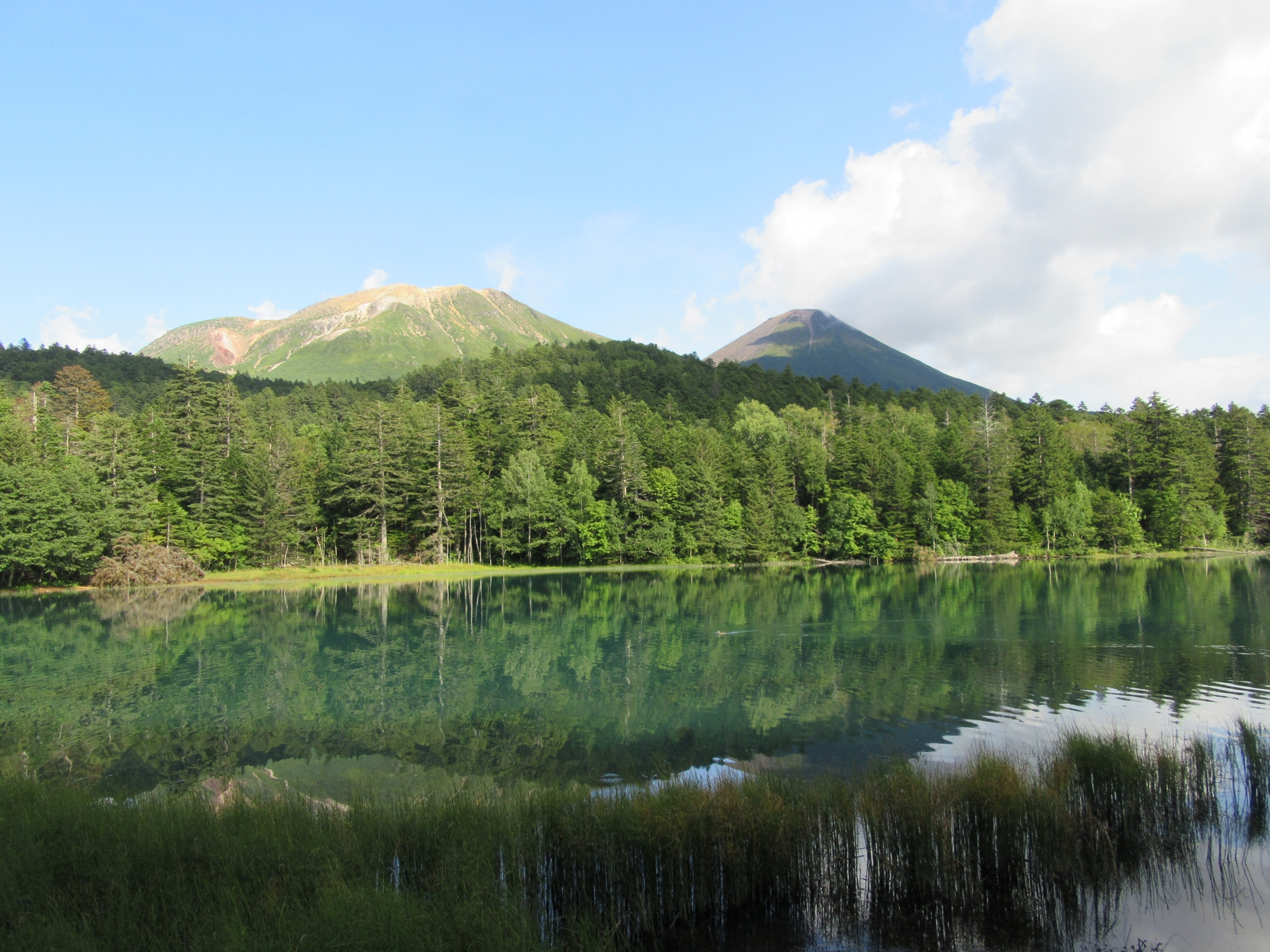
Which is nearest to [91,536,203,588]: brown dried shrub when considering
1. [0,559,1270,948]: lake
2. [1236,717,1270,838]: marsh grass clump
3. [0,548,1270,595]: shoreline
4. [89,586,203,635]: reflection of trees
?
[0,548,1270,595]: shoreline

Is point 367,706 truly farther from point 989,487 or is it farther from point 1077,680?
point 989,487

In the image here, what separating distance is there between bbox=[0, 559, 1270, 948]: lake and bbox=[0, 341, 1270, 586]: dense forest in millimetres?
25493

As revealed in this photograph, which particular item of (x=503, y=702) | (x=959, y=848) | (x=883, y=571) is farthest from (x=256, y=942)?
(x=883, y=571)

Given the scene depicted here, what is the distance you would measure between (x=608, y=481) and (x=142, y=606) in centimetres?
4204

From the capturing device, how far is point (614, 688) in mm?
18953

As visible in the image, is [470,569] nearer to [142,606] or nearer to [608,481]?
[608,481]

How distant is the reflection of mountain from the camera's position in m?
13.9

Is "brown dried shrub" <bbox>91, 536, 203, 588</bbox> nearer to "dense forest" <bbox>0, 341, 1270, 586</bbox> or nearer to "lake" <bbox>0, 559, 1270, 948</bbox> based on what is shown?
"dense forest" <bbox>0, 341, 1270, 586</bbox>

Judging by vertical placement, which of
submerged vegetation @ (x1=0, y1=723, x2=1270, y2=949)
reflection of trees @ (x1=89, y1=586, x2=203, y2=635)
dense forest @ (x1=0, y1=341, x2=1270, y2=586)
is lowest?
reflection of trees @ (x1=89, y1=586, x2=203, y2=635)

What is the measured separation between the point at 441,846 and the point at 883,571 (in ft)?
187

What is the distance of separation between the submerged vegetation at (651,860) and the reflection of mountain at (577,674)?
446cm

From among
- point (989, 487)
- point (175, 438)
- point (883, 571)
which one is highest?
point (175, 438)

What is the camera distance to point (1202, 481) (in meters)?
73.9

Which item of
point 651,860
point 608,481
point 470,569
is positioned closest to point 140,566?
point 470,569
